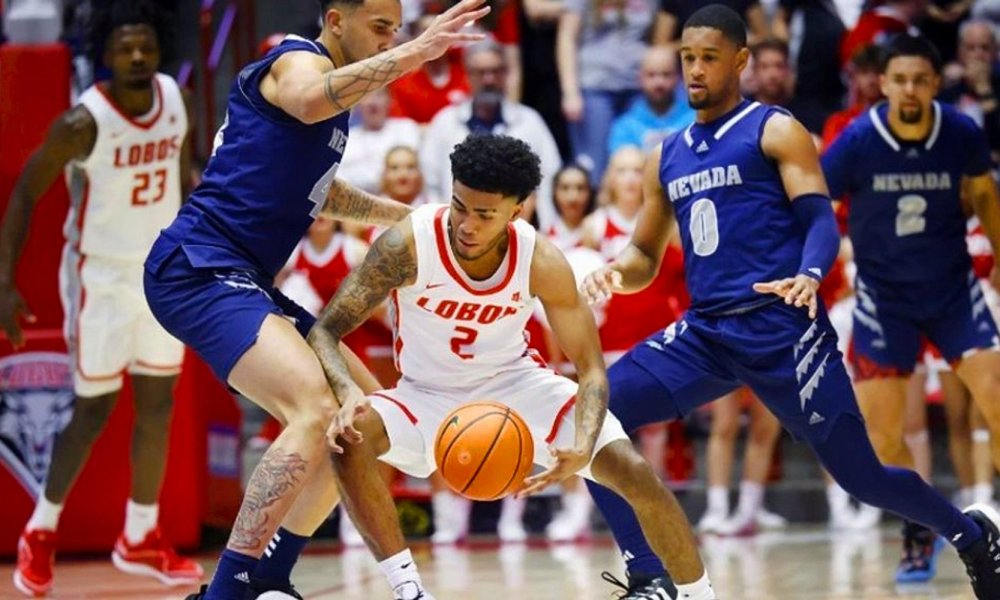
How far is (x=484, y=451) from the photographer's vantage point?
5.88m

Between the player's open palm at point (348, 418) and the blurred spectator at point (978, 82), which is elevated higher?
the blurred spectator at point (978, 82)

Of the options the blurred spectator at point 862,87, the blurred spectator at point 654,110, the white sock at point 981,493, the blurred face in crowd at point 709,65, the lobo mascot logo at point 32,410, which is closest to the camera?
the blurred face in crowd at point 709,65

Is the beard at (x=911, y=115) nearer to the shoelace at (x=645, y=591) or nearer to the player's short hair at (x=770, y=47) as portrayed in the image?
the shoelace at (x=645, y=591)

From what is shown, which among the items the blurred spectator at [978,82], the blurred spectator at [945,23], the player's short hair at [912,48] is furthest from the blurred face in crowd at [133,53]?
the blurred spectator at [945,23]

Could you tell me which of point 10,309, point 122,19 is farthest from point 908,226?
point 10,309

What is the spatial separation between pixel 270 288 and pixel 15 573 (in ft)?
9.97

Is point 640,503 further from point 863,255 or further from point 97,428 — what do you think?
point 97,428

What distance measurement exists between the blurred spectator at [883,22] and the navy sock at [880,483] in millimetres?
5217

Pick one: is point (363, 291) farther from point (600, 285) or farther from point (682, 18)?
point (682, 18)

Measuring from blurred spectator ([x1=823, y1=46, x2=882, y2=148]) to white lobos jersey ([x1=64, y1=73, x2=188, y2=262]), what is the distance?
4004 mm

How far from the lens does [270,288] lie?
6270mm

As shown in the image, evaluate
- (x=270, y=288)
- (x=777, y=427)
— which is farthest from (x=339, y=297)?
(x=777, y=427)

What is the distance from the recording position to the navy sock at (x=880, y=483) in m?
6.60

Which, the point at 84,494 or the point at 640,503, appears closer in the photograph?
the point at 640,503
